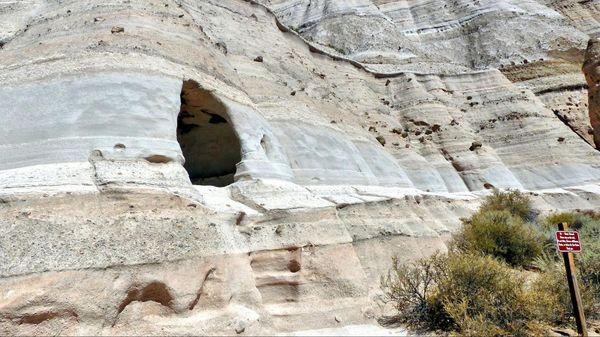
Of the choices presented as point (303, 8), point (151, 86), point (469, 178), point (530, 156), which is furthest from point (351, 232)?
point (303, 8)

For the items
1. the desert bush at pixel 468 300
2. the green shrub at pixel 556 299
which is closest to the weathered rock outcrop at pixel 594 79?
the green shrub at pixel 556 299

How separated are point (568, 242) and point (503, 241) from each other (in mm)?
5047

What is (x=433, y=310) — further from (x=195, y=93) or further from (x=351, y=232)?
(x=195, y=93)

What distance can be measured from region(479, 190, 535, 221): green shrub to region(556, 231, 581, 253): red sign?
7.70 m

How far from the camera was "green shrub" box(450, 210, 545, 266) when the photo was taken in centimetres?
992

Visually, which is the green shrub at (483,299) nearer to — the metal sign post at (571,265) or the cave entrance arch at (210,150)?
the metal sign post at (571,265)

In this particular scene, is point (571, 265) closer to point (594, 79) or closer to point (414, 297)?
point (414, 297)

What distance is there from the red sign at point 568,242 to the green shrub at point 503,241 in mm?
4239

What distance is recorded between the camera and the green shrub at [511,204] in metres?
13.3

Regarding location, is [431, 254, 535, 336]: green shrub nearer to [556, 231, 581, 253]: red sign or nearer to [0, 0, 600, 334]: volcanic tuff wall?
[556, 231, 581, 253]: red sign

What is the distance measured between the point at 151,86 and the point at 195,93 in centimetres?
139

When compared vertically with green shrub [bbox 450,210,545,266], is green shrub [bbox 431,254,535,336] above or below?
above

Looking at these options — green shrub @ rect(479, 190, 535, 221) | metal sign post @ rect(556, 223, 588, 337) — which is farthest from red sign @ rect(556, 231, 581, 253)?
green shrub @ rect(479, 190, 535, 221)

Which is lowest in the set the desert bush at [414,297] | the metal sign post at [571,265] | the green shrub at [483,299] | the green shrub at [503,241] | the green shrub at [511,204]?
the green shrub at [511,204]
